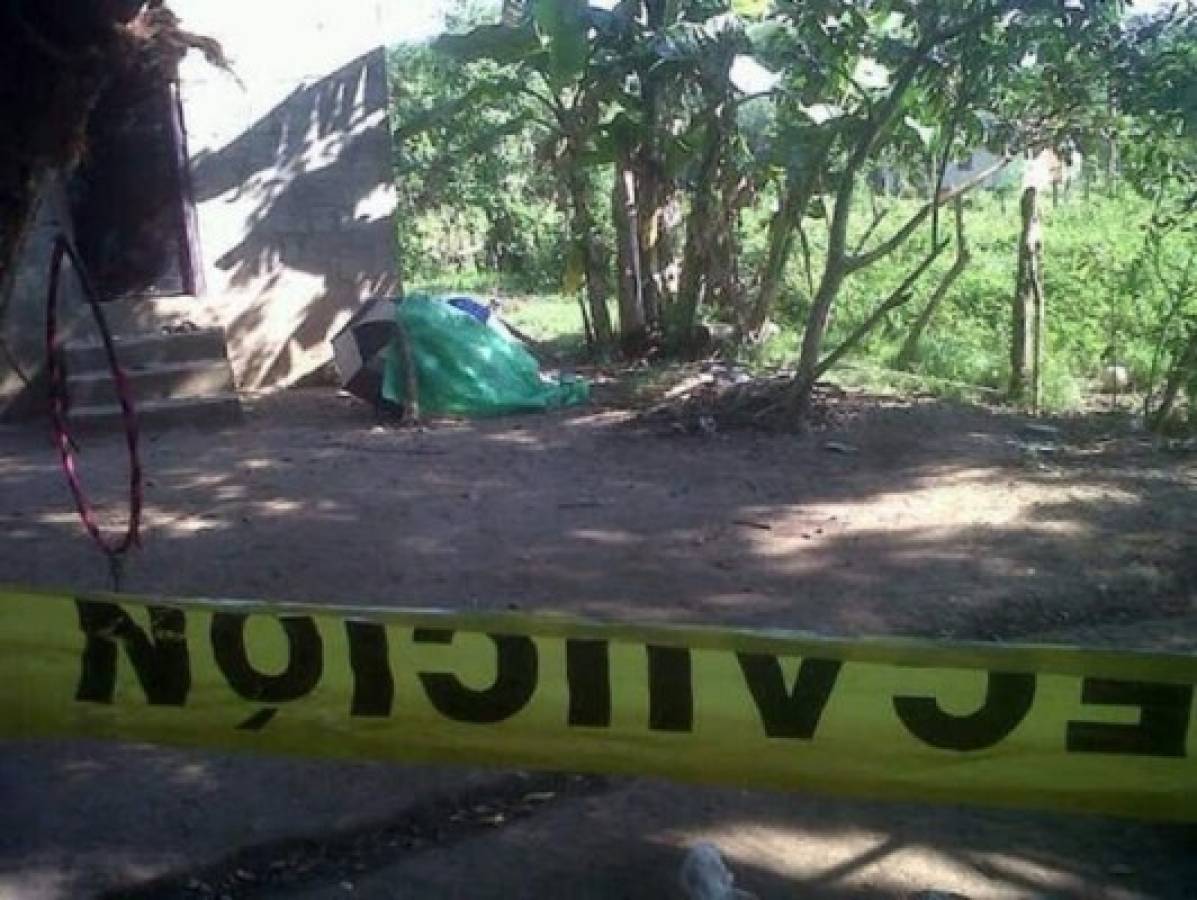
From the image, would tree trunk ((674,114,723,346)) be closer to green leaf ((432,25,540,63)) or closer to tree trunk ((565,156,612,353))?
tree trunk ((565,156,612,353))

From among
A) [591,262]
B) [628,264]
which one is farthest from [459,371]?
[591,262]

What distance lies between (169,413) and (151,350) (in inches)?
24.6

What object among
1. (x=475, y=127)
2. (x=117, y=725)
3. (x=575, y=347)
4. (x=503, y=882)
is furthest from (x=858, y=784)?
(x=475, y=127)

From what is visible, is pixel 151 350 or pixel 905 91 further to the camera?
pixel 151 350

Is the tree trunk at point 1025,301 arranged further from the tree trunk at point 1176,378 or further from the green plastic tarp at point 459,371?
the green plastic tarp at point 459,371

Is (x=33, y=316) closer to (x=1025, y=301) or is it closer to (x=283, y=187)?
(x=283, y=187)

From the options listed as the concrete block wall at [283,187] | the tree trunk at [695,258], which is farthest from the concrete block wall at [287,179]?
the tree trunk at [695,258]

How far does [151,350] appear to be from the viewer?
907cm

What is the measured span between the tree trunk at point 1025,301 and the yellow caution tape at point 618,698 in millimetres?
7411

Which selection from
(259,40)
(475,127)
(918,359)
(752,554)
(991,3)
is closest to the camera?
(752,554)

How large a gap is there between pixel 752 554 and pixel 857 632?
970mm

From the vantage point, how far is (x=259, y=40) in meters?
9.70

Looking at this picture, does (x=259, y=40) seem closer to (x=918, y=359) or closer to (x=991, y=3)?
(x=991, y=3)

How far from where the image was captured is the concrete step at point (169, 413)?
8.50 metres
